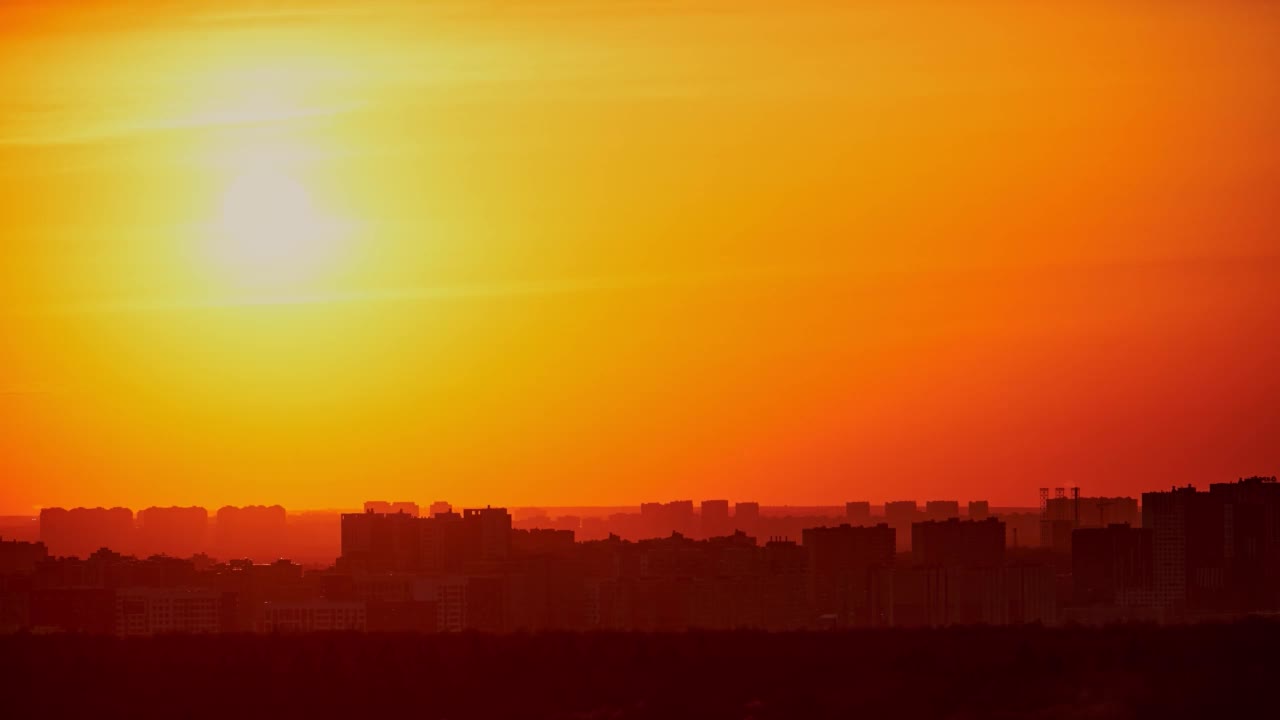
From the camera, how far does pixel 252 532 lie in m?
193

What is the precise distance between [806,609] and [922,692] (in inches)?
3286

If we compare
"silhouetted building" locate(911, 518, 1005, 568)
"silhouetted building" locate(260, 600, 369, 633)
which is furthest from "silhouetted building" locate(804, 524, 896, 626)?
"silhouetted building" locate(260, 600, 369, 633)

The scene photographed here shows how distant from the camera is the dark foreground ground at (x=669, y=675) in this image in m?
24.0

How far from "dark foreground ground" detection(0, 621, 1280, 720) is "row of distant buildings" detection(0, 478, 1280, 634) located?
53.4 metres

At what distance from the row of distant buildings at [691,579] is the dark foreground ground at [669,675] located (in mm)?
53351

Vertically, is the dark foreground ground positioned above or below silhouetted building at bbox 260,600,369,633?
above

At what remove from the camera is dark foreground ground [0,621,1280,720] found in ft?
78.8

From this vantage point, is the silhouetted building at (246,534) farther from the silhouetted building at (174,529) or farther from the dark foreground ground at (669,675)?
the dark foreground ground at (669,675)

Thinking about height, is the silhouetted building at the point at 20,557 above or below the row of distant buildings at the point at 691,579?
above

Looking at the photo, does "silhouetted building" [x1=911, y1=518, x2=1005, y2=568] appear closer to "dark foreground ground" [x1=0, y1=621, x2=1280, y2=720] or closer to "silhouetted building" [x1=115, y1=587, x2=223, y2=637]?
"silhouetted building" [x1=115, y1=587, x2=223, y2=637]

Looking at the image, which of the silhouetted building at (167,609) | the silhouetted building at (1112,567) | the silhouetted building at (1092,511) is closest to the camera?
the silhouetted building at (167,609)

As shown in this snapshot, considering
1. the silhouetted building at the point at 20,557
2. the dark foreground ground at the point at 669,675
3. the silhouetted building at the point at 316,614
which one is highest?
the silhouetted building at the point at 20,557

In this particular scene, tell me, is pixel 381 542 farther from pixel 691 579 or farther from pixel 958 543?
pixel 958 543

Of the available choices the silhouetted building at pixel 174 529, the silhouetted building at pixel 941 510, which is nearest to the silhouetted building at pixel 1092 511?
the silhouetted building at pixel 941 510
